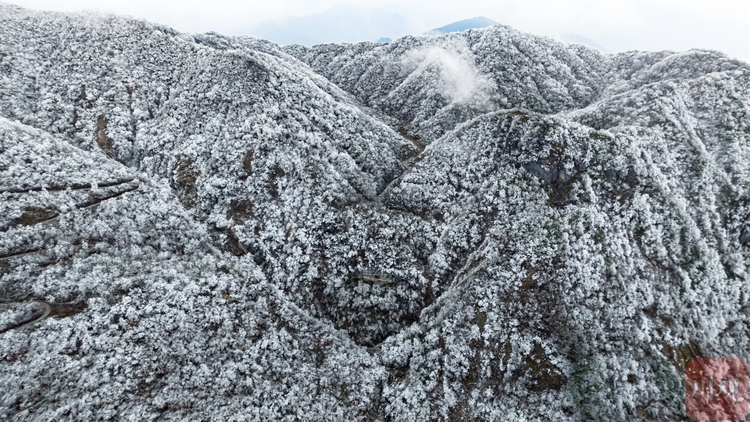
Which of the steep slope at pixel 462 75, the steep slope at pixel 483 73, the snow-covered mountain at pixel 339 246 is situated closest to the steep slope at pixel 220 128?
the snow-covered mountain at pixel 339 246

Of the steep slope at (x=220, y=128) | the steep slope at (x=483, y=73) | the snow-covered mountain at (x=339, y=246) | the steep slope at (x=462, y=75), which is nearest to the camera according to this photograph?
the snow-covered mountain at (x=339, y=246)

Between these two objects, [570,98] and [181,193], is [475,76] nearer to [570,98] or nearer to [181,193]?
[570,98]

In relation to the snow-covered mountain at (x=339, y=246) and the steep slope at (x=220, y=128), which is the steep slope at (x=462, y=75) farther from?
the steep slope at (x=220, y=128)

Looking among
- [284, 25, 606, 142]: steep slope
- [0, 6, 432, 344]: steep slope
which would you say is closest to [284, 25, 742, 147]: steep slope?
[284, 25, 606, 142]: steep slope

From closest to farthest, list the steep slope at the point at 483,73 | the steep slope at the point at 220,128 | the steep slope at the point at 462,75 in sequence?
the steep slope at the point at 220,128, the steep slope at the point at 483,73, the steep slope at the point at 462,75

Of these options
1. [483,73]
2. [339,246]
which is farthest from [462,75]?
[339,246]

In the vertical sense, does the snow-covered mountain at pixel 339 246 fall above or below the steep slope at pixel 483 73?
below

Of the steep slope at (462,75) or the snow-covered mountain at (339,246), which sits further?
the steep slope at (462,75)

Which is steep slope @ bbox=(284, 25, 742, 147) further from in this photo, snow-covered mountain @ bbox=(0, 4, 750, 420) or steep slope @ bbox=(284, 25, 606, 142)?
snow-covered mountain @ bbox=(0, 4, 750, 420)

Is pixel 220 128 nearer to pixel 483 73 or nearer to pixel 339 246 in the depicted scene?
pixel 339 246

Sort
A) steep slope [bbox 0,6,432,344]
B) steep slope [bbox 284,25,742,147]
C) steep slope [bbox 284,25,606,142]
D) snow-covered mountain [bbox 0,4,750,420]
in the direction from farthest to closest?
1. steep slope [bbox 284,25,606,142]
2. steep slope [bbox 284,25,742,147]
3. steep slope [bbox 0,6,432,344]
4. snow-covered mountain [bbox 0,4,750,420]
